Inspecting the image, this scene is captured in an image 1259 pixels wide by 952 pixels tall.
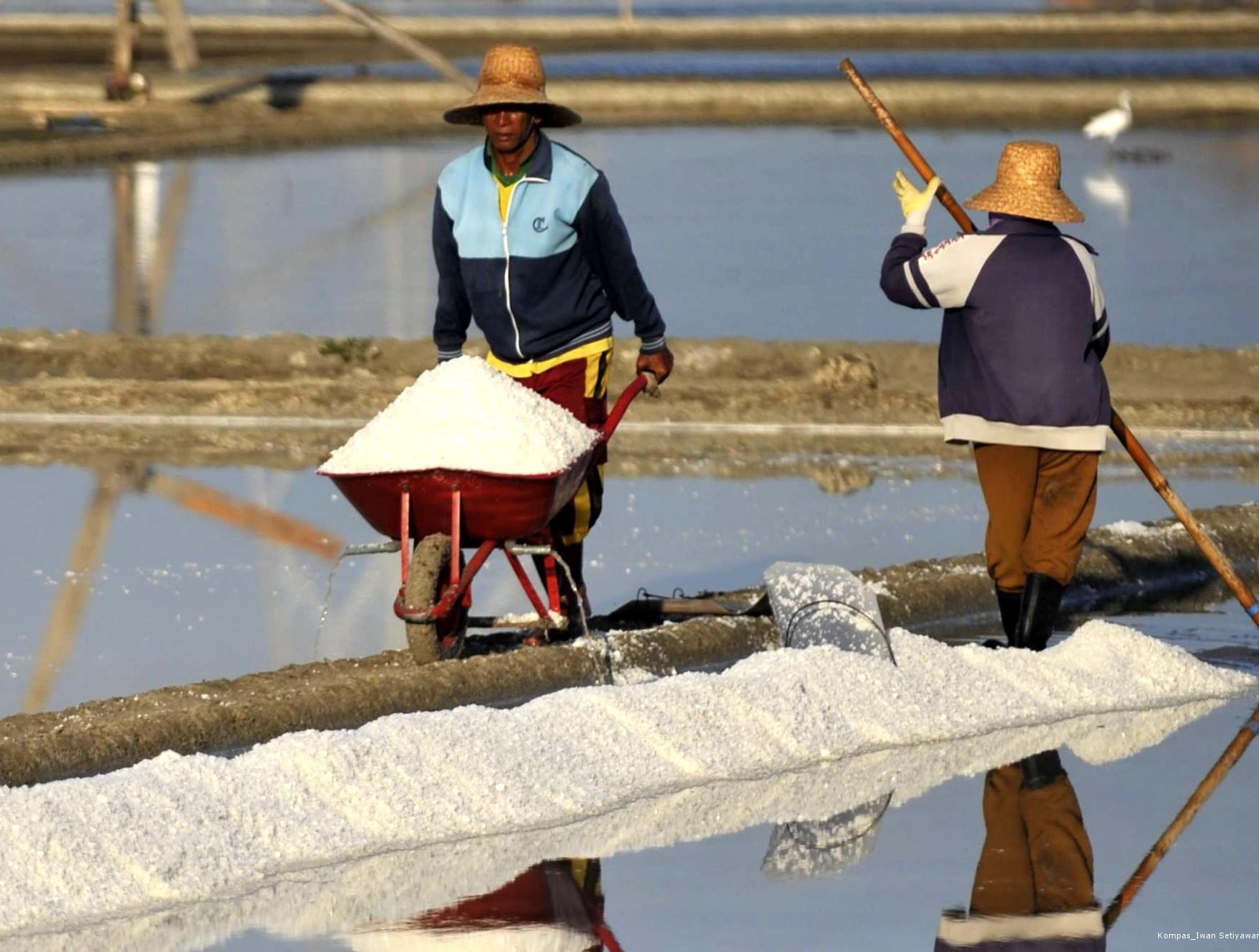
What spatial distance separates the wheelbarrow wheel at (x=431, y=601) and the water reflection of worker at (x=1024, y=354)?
1271 millimetres

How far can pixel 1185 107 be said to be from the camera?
80.8 ft

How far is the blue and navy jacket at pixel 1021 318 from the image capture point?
6.55m

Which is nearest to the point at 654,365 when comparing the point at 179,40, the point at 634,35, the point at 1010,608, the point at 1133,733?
the point at 1010,608

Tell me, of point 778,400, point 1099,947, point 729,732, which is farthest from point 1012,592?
point 778,400

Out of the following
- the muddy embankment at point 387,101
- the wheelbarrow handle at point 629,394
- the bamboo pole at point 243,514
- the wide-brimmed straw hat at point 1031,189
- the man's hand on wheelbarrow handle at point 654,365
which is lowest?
the muddy embankment at point 387,101

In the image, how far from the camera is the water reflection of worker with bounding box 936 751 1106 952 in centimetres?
460

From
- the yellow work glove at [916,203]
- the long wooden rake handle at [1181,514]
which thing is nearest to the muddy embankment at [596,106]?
the long wooden rake handle at [1181,514]

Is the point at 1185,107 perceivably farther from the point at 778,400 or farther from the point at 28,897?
the point at 28,897

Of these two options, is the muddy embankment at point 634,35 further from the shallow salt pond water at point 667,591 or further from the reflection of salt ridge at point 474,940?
the reflection of salt ridge at point 474,940

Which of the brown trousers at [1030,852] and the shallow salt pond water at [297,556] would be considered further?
the shallow salt pond water at [297,556]

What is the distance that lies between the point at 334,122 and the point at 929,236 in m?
9.00

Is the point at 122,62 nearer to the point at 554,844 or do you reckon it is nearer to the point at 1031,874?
the point at 554,844

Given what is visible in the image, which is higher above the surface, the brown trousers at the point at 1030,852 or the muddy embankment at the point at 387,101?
the brown trousers at the point at 1030,852

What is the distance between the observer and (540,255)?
22.2ft
